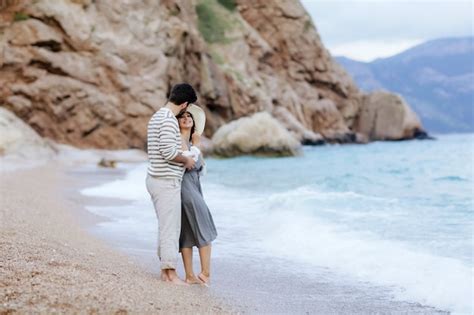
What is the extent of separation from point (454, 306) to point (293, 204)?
260 inches

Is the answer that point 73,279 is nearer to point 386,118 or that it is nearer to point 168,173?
point 168,173

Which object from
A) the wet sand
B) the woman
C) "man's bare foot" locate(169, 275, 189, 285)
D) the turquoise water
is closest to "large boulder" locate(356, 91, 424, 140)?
the turquoise water

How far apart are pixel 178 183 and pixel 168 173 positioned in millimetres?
131

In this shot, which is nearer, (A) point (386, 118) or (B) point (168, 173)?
(B) point (168, 173)

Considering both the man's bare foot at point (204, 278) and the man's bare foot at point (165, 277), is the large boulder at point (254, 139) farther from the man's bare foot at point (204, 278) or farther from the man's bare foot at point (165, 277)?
the man's bare foot at point (165, 277)

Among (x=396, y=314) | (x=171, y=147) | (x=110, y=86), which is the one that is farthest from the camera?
(x=110, y=86)

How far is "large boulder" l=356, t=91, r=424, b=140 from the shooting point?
6606 cm

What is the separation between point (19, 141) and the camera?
24.7 metres

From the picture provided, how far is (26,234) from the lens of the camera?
22.1 feet

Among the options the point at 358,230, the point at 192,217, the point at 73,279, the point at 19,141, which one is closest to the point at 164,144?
the point at 192,217

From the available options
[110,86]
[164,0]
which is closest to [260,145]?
[110,86]

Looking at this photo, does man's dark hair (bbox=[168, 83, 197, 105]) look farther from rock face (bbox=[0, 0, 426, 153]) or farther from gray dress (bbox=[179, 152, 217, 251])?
rock face (bbox=[0, 0, 426, 153])

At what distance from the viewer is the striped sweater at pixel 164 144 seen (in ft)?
18.0

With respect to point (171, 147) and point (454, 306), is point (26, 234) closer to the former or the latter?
point (171, 147)
